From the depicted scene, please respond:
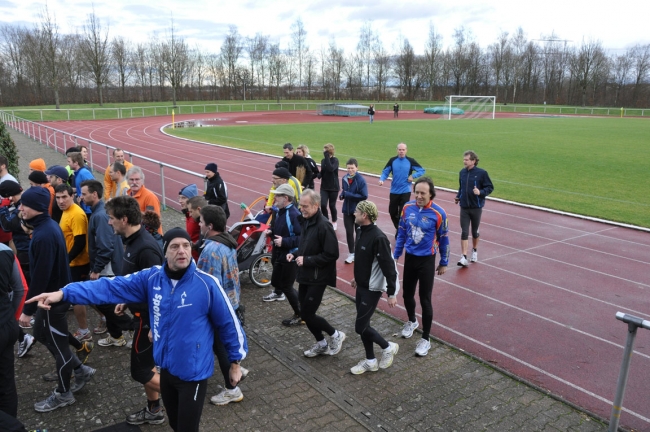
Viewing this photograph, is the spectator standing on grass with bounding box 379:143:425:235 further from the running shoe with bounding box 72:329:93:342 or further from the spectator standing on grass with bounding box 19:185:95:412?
the spectator standing on grass with bounding box 19:185:95:412

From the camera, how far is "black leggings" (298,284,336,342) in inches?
210

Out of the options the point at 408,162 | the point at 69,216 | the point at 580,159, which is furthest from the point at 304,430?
the point at 580,159

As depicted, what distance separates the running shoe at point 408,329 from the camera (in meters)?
6.17

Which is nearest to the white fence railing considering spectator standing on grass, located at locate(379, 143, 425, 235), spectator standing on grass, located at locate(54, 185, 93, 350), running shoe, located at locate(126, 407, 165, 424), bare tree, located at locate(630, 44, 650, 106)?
spectator standing on grass, located at locate(379, 143, 425, 235)

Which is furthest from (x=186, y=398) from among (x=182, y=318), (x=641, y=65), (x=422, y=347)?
(x=641, y=65)

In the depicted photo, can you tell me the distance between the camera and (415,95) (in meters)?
93.4

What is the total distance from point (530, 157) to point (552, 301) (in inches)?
701

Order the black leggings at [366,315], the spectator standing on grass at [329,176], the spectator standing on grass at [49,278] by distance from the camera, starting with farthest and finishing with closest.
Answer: the spectator standing on grass at [329,176] < the black leggings at [366,315] < the spectator standing on grass at [49,278]

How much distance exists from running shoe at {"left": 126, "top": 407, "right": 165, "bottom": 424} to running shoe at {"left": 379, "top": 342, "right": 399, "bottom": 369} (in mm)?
2288

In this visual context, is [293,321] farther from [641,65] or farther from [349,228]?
[641,65]

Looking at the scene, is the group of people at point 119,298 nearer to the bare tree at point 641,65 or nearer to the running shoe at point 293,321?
the running shoe at point 293,321

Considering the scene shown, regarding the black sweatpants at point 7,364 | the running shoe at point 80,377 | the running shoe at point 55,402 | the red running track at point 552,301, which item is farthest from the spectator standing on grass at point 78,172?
the black sweatpants at point 7,364

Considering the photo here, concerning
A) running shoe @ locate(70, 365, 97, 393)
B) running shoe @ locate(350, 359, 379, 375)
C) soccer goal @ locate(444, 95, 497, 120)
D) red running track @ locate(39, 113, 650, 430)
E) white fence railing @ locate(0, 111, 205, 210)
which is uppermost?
soccer goal @ locate(444, 95, 497, 120)

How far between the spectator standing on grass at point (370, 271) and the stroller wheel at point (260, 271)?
284cm
